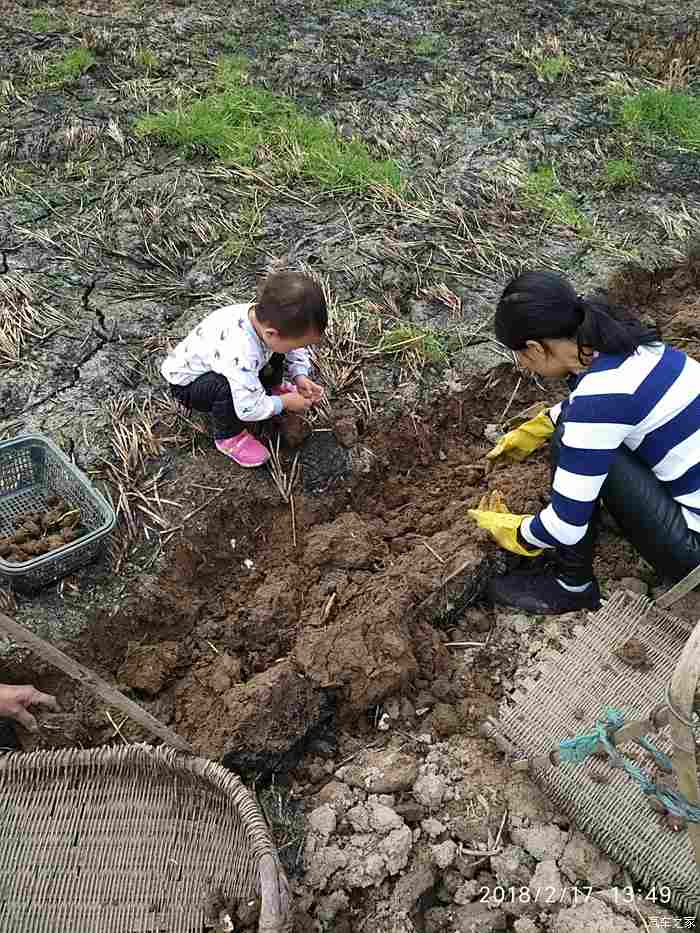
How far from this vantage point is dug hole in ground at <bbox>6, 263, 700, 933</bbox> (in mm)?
2113

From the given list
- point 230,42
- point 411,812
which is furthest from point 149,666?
point 230,42

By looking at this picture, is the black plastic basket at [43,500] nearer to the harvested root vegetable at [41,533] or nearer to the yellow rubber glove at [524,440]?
the harvested root vegetable at [41,533]

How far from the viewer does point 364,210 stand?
428 cm

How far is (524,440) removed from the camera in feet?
10.1

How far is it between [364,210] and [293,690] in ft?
9.13

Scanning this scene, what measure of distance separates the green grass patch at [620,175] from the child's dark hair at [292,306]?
9.09ft

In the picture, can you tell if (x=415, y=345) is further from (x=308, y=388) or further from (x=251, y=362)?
(x=251, y=362)

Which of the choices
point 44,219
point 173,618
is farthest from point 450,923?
point 44,219

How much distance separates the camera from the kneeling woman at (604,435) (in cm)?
225

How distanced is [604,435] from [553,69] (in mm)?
4277

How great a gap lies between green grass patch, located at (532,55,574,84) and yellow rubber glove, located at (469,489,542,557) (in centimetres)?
395

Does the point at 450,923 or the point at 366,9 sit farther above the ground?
the point at 366,9

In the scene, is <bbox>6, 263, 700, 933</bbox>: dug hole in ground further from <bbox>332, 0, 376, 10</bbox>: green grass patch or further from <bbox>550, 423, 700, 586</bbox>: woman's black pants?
<bbox>332, 0, 376, 10</bbox>: green grass patch

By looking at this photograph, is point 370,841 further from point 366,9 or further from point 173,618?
point 366,9
